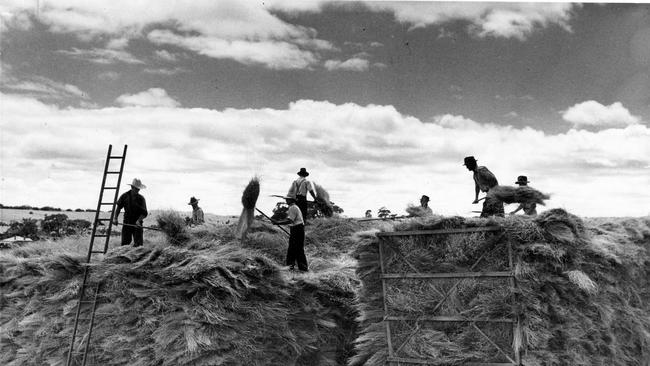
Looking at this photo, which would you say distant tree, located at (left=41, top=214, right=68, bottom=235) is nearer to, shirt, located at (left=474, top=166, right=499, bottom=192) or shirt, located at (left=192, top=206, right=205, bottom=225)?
shirt, located at (left=192, top=206, right=205, bottom=225)

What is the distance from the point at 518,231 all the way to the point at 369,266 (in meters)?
2.87

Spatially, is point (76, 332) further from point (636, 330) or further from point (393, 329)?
point (636, 330)

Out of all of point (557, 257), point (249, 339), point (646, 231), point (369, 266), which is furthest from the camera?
point (646, 231)

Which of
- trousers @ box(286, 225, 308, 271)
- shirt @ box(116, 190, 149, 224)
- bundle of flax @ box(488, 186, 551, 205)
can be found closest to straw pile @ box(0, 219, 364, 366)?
trousers @ box(286, 225, 308, 271)

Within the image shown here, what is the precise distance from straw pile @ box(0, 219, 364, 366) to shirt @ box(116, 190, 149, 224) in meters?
1.87

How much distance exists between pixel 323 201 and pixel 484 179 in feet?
20.9

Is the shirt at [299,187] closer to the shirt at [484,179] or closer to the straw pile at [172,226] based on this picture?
the straw pile at [172,226]

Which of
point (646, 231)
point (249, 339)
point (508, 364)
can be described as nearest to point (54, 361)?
point (249, 339)

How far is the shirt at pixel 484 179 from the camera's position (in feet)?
39.0

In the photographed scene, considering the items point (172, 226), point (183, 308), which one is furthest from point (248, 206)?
point (183, 308)

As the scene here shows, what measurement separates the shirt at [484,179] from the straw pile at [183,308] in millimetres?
3609

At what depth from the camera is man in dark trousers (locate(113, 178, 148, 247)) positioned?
13508 millimetres

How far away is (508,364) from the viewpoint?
9.45 meters

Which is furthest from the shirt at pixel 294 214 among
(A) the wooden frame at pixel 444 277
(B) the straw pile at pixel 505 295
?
(A) the wooden frame at pixel 444 277
